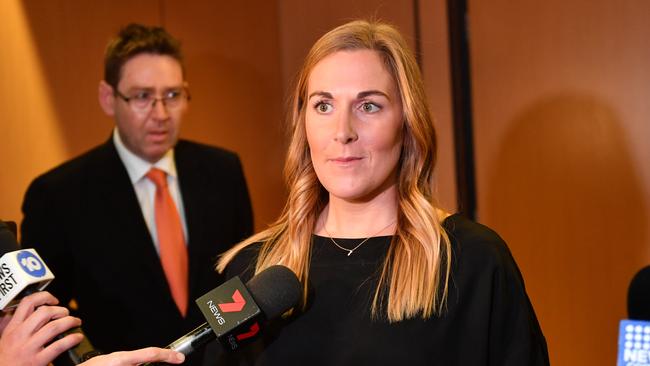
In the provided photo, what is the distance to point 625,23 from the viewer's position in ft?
11.3

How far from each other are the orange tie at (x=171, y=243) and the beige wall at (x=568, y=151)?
1561 mm

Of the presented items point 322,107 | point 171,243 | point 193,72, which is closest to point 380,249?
point 322,107

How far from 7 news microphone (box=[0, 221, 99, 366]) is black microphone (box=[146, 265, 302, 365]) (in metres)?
0.21

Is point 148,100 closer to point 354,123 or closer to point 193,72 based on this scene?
point 193,72

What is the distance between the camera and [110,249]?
10.2ft

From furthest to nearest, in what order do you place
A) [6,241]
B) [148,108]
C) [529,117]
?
[529,117], [148,108], [6,241]

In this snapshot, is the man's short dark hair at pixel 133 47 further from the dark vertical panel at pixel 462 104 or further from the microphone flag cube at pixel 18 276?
the microphone flag cube at pixel 18 276

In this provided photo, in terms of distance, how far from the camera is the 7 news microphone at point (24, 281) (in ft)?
5.37

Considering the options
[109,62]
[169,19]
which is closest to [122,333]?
[109,62]

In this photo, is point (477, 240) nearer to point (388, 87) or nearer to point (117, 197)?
point (388, 87)

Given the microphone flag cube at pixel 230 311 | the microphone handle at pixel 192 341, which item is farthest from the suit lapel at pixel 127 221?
the microphone handle at pixel 192 341

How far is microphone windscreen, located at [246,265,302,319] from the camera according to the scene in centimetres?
173

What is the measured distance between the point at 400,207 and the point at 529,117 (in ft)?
6.41

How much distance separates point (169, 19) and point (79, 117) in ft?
2.72
